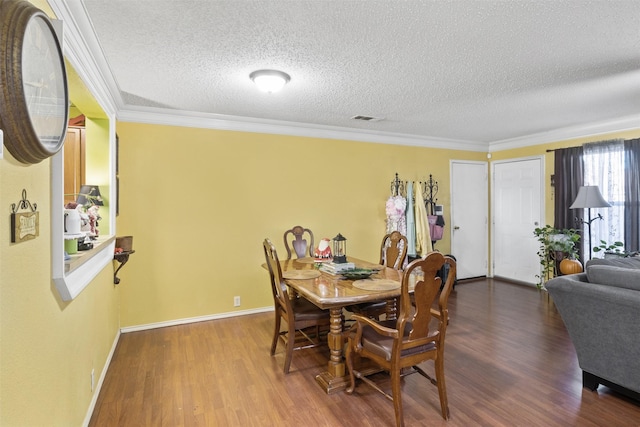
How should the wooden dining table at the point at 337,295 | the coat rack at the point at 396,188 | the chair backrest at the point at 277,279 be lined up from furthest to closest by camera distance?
the coat rack at the point at 396,188 < the chair backrest at the point at 277,279 < the wooden dining table at the point at 337,295

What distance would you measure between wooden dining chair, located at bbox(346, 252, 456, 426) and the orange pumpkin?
3.00 m

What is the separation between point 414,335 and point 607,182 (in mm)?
4042

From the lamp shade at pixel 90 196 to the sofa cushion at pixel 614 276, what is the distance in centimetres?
371

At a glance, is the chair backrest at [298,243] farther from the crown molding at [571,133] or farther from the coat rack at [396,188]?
the crown molding at [571,133]

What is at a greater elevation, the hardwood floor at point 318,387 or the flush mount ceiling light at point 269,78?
the flush mount ceiling light at point 269,78

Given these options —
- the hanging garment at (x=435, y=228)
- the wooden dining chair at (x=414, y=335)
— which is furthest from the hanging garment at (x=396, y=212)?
the wooden dining chair at (x=414, y=335)

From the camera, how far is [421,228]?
16.8 ft

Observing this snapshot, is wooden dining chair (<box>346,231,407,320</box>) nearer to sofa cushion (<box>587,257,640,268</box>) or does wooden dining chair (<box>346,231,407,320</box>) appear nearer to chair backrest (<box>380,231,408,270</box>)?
chair backrest (<box>380,231,408,270</box>)

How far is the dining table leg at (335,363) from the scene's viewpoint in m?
2.46

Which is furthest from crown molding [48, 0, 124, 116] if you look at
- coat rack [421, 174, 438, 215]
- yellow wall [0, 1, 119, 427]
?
coat rack [421, 174, 438, 215]

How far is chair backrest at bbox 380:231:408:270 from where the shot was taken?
3.35 m

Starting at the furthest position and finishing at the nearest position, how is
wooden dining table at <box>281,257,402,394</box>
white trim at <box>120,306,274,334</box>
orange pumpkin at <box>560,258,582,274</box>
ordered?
orange pumpkin at <box>560,258,582,274</box>
white trim at <box>120,306,274,334</box>
wooden dining table at <box>281,257,402,394</box>

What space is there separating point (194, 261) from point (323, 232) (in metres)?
1.68

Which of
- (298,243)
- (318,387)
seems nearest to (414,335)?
(318,387)
